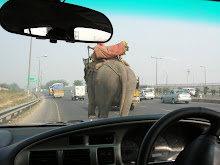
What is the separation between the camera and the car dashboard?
2.48m

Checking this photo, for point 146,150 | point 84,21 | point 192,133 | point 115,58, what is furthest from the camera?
point 115,58

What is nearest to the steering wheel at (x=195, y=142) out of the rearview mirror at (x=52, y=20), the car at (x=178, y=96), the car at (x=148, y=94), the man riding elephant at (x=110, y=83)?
the rearview mirror at (x=52, y=20)

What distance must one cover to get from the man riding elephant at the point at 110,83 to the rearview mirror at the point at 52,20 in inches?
190

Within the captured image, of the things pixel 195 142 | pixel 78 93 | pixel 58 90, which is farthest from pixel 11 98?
pixel 195 142

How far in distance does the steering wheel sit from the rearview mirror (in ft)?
5.65

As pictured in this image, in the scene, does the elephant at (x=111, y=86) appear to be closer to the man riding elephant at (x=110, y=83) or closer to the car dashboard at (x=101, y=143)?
the man riding elephant at (x=110, y=83)

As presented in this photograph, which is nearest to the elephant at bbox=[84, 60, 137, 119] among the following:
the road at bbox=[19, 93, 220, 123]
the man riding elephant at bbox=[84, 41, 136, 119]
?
the man riding elephant at bbox=[84, 41, 136, 119]

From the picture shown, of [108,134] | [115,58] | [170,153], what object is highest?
[115,58]

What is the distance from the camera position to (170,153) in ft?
9.12

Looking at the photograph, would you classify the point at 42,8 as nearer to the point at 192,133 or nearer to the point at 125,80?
the point at 192,133

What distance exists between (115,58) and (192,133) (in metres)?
6.09

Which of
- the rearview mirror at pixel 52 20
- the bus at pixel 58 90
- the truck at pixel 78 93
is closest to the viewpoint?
the rearview mirror at pixel 52 20

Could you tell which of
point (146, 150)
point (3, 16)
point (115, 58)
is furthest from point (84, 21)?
point (115, 58)

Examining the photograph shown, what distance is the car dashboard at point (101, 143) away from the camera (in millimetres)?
2477
